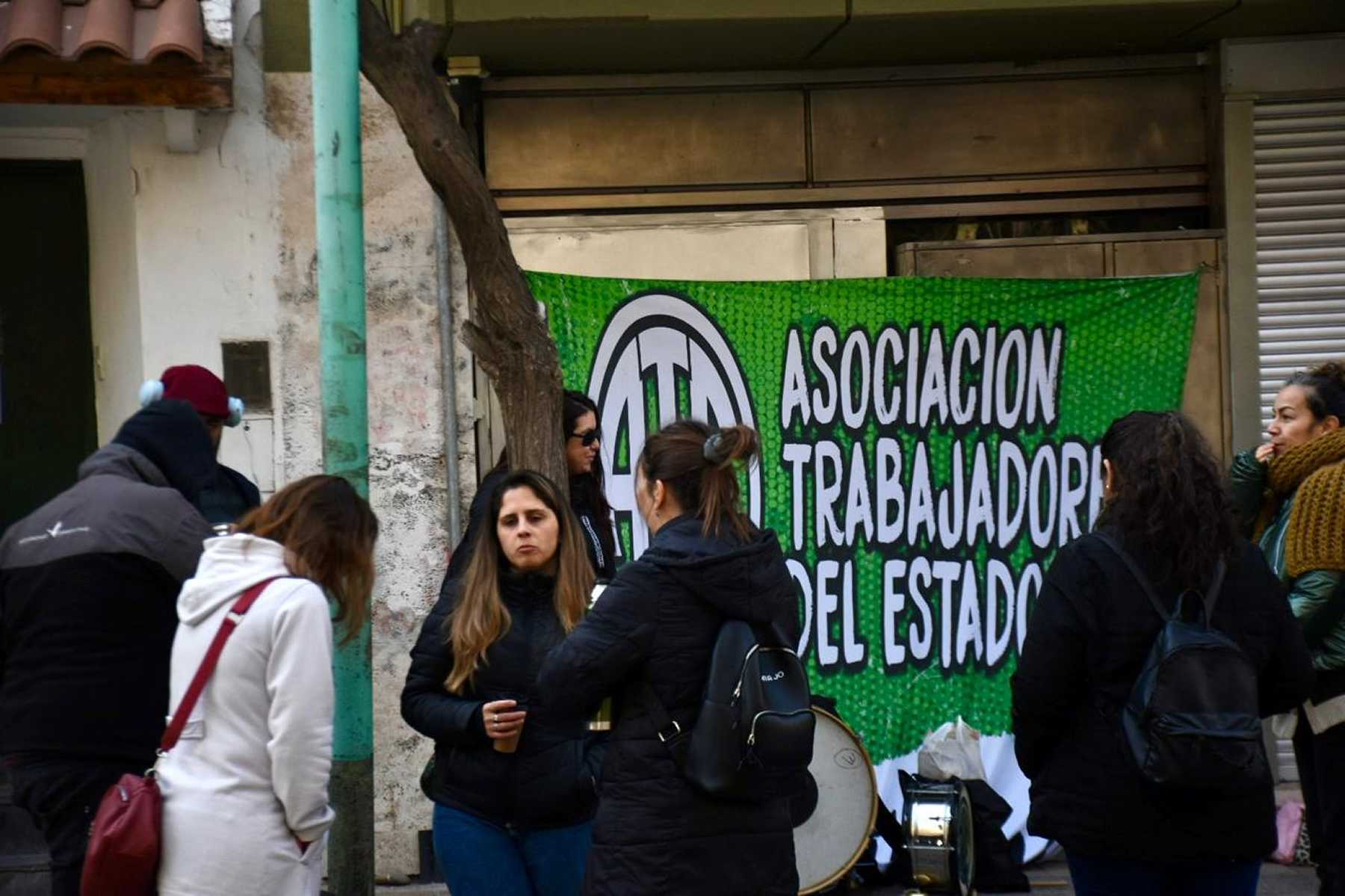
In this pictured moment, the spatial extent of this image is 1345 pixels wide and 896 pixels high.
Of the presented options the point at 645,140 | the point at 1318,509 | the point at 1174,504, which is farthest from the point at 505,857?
the point at 645,140

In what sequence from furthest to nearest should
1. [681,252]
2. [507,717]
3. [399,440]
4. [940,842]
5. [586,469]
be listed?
[681,252]
[399,440]
[586,469]
[940,842]
[507,717]

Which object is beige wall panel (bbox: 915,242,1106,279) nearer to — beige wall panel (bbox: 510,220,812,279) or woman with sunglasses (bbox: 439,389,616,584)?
beige wall panel (bbox: 510,220,812,279)

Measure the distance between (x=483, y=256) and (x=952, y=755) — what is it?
3110 mm

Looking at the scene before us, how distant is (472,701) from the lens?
476 cm

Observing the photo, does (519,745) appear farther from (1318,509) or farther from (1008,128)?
(1008,128)

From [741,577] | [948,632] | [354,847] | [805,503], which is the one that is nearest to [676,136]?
[805,503]

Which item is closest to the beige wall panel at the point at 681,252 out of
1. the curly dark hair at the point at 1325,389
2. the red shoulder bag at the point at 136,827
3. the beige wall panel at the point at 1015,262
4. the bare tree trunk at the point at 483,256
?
the beige wall panel at the point at 1015,262

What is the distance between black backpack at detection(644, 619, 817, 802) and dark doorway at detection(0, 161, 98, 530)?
185 inches

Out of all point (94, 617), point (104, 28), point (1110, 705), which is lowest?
point (1110, 705)

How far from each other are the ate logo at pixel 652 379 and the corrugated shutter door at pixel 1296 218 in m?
2.72

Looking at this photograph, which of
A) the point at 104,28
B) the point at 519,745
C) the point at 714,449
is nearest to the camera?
the point at 714,449

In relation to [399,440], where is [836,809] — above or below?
below

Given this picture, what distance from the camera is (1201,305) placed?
27.2 feet

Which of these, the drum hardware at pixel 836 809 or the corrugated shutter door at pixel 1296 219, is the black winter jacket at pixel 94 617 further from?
the corrugated shutter door at pixel 1296 219
